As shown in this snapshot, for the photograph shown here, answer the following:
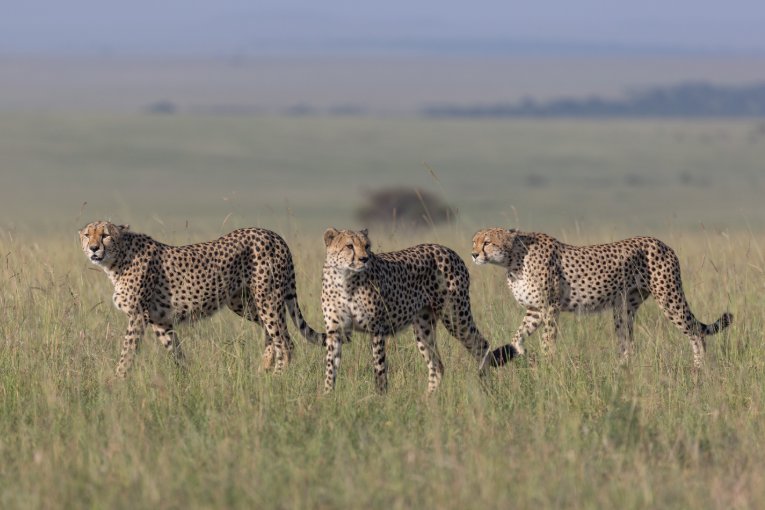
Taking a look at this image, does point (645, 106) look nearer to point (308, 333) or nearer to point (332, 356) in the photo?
point (308, 333)

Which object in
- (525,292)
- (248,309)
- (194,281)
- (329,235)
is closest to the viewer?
(329,235)

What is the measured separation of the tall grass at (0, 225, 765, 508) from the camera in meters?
3.78

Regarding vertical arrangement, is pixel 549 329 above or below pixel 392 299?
below

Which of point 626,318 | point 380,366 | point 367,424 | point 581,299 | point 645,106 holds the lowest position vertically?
point 367,424

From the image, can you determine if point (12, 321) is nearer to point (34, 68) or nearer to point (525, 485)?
point (525, 485)

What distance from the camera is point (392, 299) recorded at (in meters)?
5.52

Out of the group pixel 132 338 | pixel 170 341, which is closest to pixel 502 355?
pixel 170 341

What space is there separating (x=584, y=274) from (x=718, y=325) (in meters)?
0.67

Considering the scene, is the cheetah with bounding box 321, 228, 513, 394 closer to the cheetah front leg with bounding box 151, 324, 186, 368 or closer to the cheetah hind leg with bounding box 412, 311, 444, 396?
the cheetah hind leg with bounding box 412, 311, 444, 396

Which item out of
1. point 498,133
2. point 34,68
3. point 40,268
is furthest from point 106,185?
A: point 34,68

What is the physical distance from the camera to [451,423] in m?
4.54

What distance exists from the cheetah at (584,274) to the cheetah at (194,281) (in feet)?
3.24

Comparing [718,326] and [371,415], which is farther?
[718,326]

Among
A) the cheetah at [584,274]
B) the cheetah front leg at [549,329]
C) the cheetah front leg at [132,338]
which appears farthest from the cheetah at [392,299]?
the cheetah front leg at [132,338]
